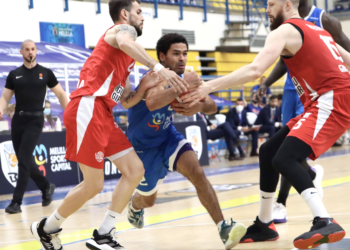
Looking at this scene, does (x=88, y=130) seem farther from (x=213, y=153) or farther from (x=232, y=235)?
(x=213, y=153)

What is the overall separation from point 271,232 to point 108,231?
1.31m

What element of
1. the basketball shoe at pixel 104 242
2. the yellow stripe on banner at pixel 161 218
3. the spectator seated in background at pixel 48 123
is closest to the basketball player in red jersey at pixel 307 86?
the basketball shoe at pixel 104 242

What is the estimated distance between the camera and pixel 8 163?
8516 mm

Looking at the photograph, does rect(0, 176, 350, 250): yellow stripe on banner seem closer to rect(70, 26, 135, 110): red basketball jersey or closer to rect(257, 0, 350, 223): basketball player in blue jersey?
rect(257, 0, 350, 223): basketball player in blue jersey

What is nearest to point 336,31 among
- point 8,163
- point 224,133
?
point 8,163

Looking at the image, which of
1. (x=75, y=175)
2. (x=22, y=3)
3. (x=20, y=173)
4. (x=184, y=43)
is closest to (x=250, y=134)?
(x=75, y=175)

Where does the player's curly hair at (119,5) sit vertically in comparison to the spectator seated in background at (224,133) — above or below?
above

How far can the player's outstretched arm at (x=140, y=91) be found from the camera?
417 cm

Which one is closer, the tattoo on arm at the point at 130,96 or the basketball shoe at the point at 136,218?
the tattoo on arm at the point at 130,96

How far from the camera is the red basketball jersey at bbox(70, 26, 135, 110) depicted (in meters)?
3.98

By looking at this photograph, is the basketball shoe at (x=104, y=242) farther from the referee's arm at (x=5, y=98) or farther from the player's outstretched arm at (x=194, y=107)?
the referee's arm at (x=5, y=98)

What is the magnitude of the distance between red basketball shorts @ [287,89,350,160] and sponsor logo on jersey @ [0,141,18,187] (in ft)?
19.9

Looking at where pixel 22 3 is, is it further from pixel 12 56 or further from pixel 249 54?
pixel 249 54

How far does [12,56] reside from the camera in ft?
40.0
